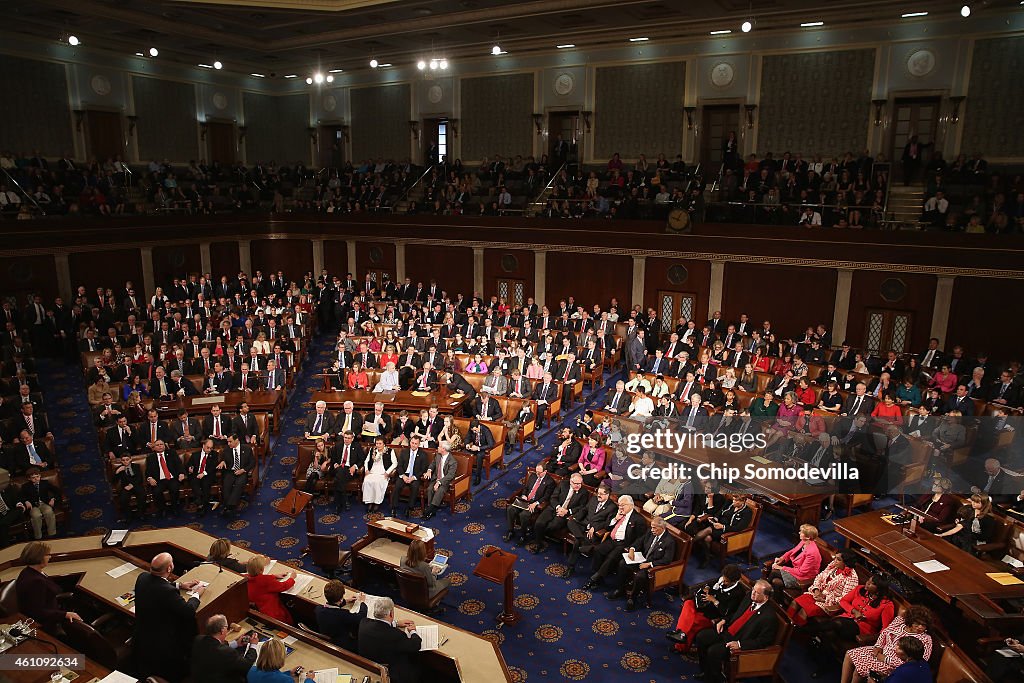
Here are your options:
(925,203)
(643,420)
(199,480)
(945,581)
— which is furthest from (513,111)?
(945,581)

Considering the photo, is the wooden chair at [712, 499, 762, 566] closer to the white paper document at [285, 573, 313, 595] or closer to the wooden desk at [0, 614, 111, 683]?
the white paper document at [285, 573, 313, 595]

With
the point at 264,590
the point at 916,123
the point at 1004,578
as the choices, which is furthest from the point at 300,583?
the point at 916,123

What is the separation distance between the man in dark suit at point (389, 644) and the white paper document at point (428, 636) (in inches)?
4.5

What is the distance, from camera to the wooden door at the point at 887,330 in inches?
626

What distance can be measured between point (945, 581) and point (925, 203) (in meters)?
11.6

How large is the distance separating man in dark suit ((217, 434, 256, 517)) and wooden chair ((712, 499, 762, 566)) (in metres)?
6.74

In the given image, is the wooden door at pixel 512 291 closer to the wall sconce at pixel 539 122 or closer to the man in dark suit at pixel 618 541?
the wall sconce at pixel 539 122

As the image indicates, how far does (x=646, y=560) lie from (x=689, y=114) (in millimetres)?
16191

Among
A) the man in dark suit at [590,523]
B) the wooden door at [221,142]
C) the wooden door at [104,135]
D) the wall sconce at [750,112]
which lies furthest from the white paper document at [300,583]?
the wooden door at [221,142]

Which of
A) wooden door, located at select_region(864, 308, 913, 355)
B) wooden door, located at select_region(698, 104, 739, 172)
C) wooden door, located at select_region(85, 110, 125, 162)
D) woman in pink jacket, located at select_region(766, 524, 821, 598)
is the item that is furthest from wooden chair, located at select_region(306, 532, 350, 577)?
wooden door, located at select_region(85, 110, 125, 162)

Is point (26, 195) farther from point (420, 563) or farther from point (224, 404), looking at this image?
point (420, 563)

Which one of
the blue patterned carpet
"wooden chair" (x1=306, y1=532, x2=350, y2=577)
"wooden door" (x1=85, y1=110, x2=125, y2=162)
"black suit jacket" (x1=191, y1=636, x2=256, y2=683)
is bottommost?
the blue patterned carpet

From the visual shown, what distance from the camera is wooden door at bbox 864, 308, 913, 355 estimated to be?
15906mm

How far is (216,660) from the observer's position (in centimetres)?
504
